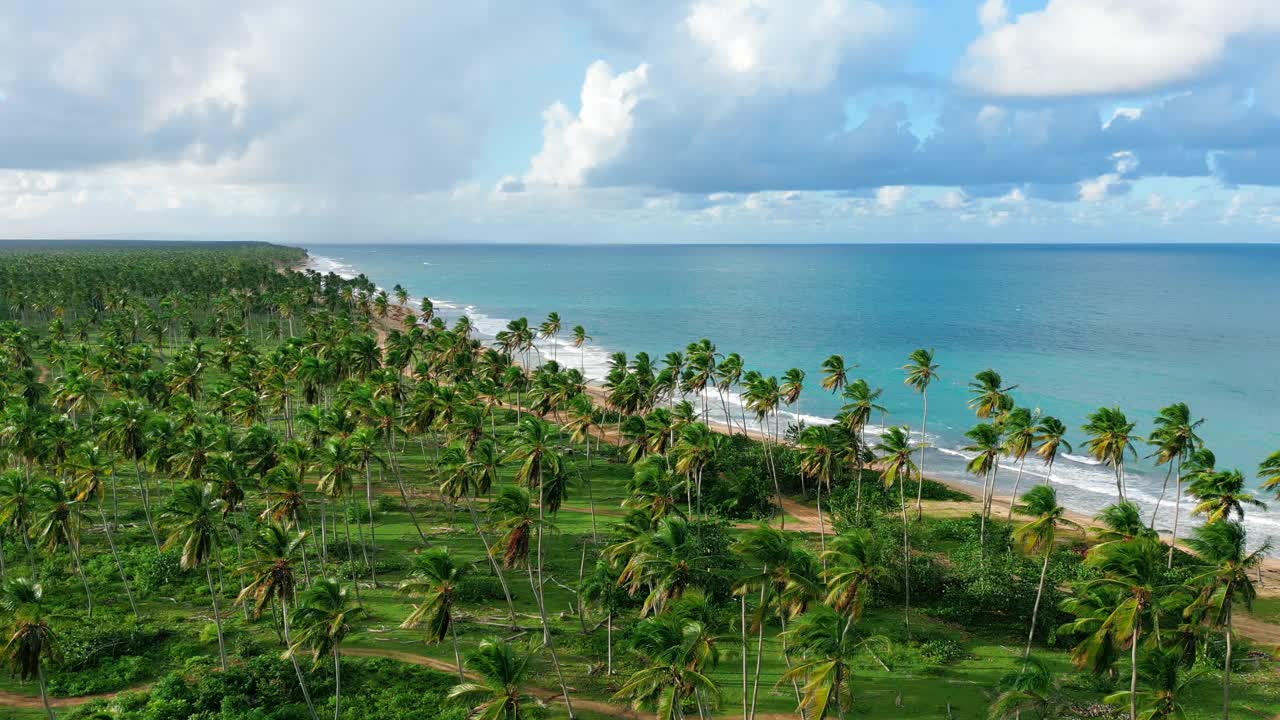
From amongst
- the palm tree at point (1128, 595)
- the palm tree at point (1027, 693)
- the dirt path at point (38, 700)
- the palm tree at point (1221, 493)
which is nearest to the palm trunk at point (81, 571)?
the dirt path at point (38, 700)

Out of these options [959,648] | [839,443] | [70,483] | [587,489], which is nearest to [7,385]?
[70,483]

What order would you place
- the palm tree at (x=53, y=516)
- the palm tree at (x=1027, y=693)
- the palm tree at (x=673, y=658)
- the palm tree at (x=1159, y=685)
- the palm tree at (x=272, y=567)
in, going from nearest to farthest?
the palm tree at (x=673, y=658), the palm tree at (x=1027, y=693), the palm tree at (x=1159, y=685), the palm tree at (x=272, y=567), the palm tree at (x=53, y=516)

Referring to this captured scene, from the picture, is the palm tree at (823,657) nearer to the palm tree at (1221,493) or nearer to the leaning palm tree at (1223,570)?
the leaning palm tree at (1223,570)

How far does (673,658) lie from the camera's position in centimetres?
2509

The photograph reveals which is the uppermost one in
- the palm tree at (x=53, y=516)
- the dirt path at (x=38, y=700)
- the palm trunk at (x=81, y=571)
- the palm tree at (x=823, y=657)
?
the palm tree at (x=53, y=516)

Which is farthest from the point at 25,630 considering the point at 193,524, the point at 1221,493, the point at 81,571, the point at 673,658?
the point at 1221,493

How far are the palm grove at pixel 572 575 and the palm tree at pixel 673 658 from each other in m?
0.11

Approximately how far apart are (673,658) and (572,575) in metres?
24.3

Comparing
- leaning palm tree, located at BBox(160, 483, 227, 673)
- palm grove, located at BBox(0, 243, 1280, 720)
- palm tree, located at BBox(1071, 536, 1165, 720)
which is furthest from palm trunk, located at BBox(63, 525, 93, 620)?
palm tree, located at BBox(1071, 536, 1165, 720)

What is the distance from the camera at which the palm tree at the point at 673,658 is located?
24.7 meters

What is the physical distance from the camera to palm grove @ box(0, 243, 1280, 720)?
28.2 m

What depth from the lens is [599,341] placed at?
162m

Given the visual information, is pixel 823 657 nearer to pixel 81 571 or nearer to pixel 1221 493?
pixel 1221 493

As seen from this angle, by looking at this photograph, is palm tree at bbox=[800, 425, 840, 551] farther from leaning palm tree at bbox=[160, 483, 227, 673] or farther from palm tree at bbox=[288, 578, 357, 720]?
leaning palm tree at bbox=[160, 483, 227, 673]
